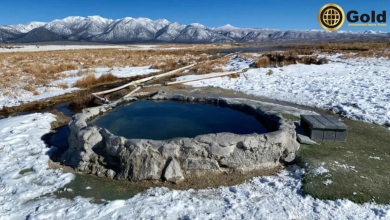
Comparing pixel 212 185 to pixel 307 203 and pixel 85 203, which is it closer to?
pixel 307 203

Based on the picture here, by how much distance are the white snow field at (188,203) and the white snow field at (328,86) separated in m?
4.64

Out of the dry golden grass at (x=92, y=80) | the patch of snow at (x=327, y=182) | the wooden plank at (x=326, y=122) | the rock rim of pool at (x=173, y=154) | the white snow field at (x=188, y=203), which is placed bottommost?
the white snow field at (x=188, y=203)

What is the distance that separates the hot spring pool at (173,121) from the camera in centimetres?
570

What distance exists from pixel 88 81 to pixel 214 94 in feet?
24.2

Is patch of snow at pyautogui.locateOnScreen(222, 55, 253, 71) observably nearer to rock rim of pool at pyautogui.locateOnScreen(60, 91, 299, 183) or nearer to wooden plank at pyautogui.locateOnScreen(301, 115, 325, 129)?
wooden plank at pyautogui.locateOnScreen(301, 115, 325, 129)

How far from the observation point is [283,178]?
13.6 ft

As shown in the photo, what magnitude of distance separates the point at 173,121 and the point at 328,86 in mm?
8036

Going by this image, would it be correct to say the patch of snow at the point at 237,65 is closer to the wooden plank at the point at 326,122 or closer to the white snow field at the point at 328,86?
the white snow field at the point at 328,86

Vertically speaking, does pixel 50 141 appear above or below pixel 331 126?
below

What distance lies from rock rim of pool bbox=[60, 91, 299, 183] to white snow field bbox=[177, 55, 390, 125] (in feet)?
14.3

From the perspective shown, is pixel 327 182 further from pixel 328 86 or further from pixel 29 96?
pixel 29 96

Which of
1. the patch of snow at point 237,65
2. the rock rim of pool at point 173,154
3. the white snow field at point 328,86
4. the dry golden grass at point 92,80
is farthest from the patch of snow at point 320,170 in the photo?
the patch of snow at point 237,65

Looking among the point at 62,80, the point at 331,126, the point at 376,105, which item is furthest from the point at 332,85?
the point at 62,80

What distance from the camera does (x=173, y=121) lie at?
21.1ft
